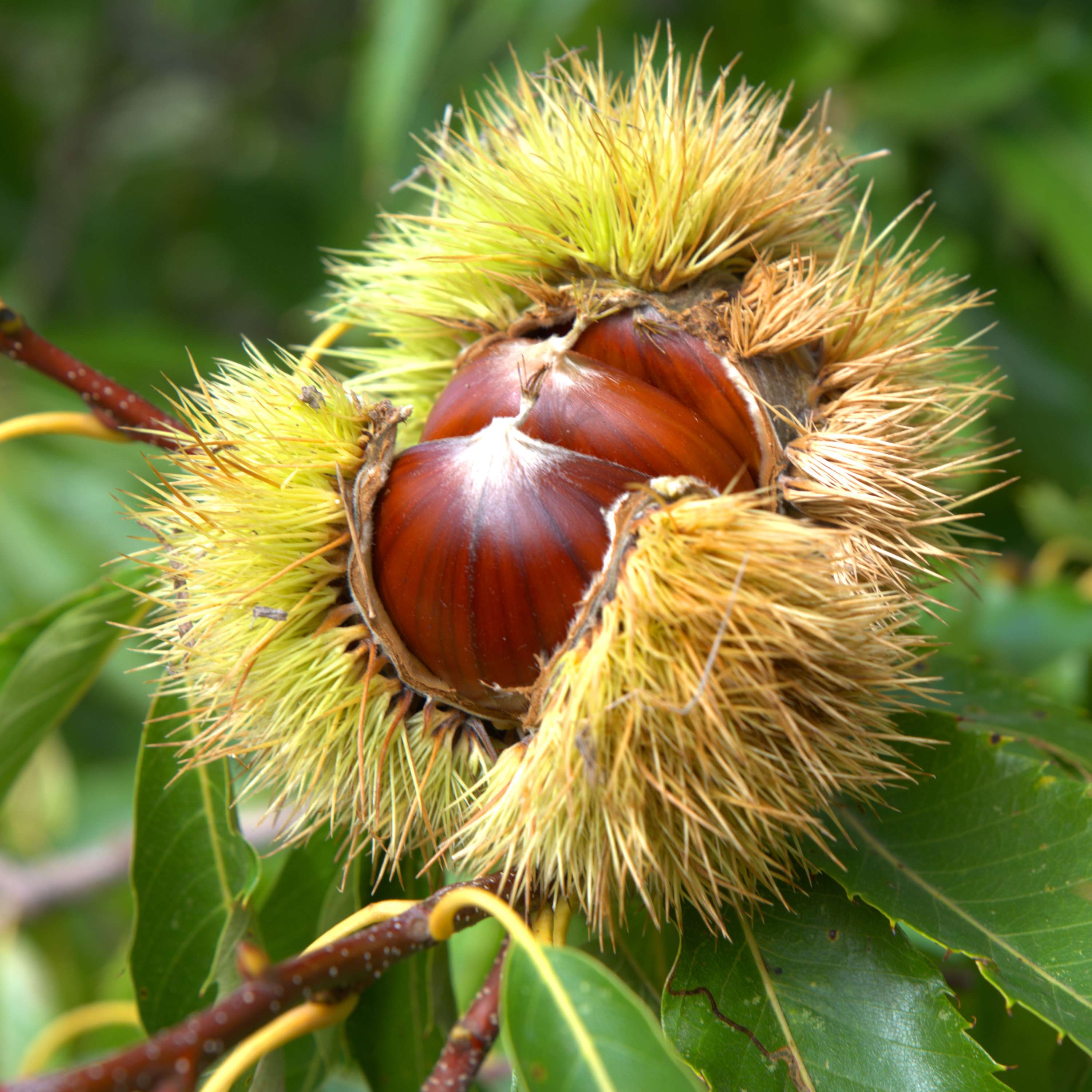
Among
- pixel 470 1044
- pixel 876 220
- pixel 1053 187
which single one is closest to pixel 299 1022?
pixel 470 1044

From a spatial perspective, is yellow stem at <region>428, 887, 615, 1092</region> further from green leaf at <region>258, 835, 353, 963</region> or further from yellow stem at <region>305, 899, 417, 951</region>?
green leaf at <region>258, 835, 353, 963</region>

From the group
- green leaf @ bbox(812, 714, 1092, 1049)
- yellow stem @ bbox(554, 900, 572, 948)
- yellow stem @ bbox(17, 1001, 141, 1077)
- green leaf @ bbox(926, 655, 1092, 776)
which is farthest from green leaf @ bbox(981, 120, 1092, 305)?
yellow stem @ bbox(17, 1001, 141, 1077)

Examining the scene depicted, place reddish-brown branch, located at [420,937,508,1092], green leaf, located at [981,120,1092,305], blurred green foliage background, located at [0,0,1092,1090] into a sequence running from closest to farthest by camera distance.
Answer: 1. reddish-brown branch, located at [420,937,508,1092]
2. blurred green foliage background, located at [0,0,1092,1090]
3. green leaf, located at [981,120,1092,305]

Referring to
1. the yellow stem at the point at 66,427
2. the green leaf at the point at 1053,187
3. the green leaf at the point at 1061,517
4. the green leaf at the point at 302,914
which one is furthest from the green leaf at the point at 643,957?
the green leaf at the point at 1053,187

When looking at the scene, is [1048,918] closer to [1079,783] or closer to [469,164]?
[1079,783]

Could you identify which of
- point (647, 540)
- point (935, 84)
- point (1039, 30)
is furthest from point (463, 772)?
point (1039, 30)
